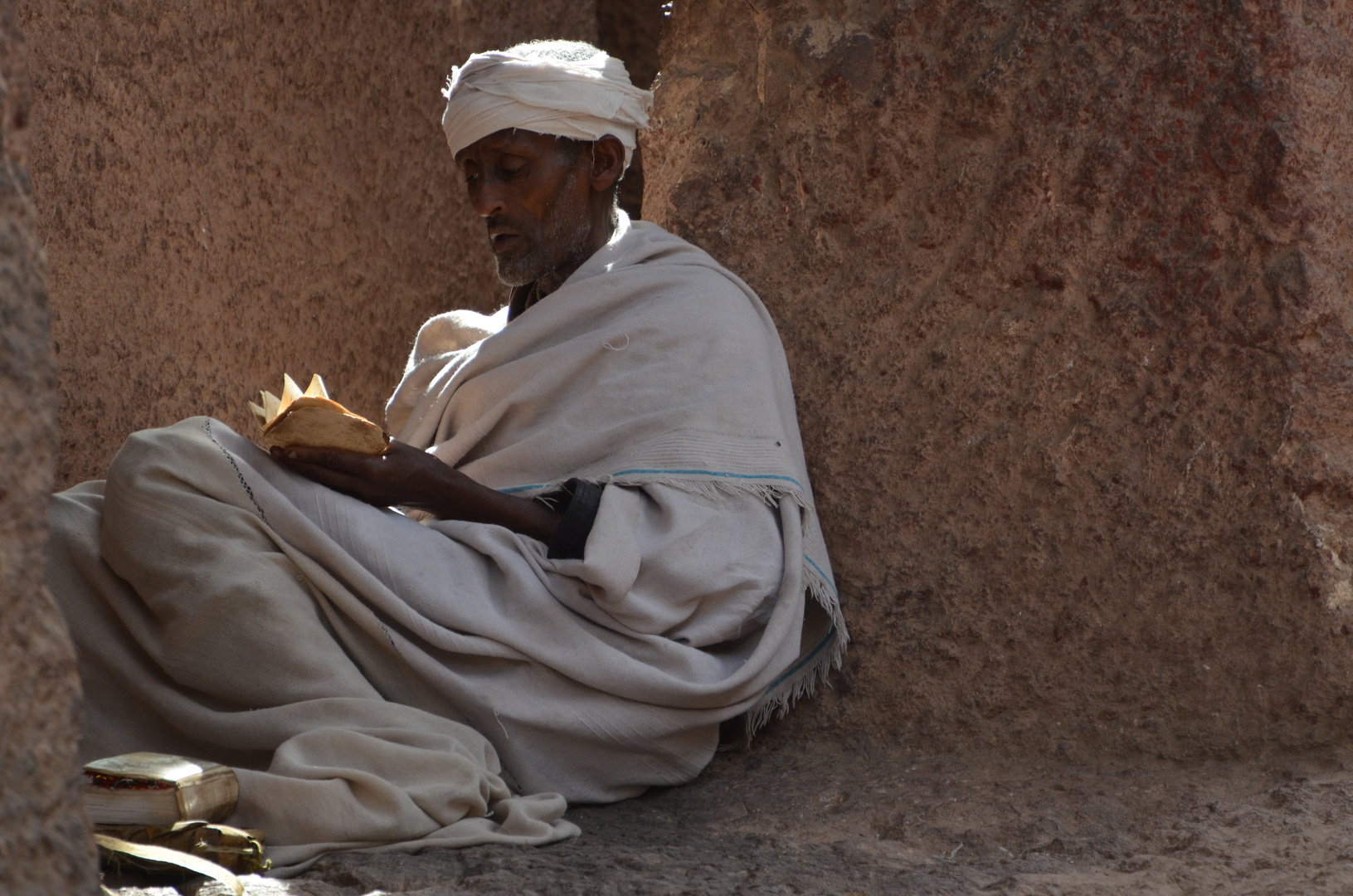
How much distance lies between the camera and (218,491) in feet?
7.64

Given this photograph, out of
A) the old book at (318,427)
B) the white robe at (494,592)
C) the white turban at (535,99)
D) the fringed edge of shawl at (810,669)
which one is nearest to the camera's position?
the white robe at (494,592)

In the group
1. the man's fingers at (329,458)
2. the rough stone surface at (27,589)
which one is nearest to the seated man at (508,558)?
the man's fingers at (329,458)

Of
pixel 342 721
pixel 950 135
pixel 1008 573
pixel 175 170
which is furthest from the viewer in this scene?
pixel 175 170

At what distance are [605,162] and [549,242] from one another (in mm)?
257

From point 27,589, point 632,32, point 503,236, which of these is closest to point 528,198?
point 503,236

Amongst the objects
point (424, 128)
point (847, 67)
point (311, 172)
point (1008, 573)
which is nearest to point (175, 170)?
point (311, 172)

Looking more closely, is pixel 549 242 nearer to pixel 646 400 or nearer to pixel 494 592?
pixel 646 400

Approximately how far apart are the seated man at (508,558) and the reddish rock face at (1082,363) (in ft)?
0.72

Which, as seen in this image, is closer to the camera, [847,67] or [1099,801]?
[1099,801]

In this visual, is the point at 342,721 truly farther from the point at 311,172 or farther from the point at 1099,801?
the point at 311,172

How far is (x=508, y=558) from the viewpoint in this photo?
254cm

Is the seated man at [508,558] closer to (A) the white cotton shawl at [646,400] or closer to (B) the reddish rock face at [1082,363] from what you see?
(A) the white cotton shawl at [646,400]

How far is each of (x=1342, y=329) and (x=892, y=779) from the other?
130 cm

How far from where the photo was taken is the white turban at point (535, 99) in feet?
9.99
